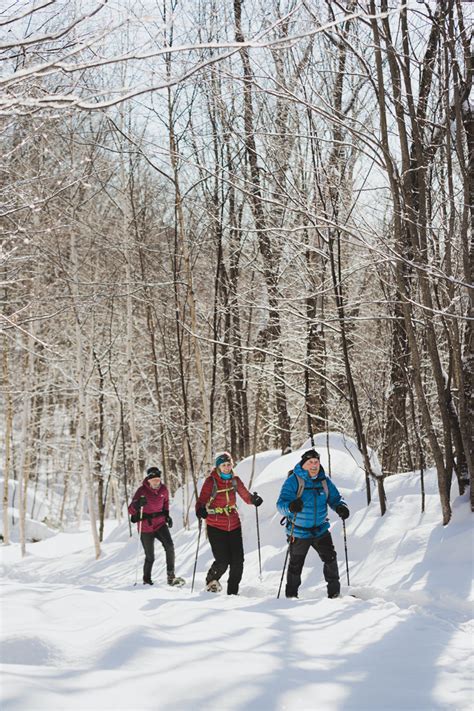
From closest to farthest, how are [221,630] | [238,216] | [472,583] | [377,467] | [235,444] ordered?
1. [221,630]
2. [472,583]
3. [377,467]
4. [238,216]
5. [235,444]

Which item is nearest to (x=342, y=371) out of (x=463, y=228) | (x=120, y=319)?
(x=463, y=228)

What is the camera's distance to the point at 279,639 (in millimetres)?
4477

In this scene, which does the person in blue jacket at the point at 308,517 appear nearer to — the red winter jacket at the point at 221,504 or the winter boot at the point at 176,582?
the red winter jacket at the point at 221,504

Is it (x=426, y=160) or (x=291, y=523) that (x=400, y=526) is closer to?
(x=291, y=523)

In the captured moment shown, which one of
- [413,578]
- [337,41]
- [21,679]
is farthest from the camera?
[337,41]

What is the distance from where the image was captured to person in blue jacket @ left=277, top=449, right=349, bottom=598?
22.4 ft

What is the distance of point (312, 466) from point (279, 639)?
2557 mm

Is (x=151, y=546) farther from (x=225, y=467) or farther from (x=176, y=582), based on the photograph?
(x=225, y=467)

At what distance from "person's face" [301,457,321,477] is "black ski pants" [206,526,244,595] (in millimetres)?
1240

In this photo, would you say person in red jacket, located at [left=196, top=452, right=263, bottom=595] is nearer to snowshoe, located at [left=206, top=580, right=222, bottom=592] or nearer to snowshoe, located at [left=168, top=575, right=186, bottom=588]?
snowshoe, located at [left=206, top=580, right=222, bottom=592]

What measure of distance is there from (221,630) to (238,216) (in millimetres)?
10530

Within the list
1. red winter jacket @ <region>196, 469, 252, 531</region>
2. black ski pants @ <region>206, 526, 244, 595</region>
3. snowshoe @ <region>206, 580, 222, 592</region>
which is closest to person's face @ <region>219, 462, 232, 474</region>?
red winter jacket @ <region>196, 469, 252, 531</region>

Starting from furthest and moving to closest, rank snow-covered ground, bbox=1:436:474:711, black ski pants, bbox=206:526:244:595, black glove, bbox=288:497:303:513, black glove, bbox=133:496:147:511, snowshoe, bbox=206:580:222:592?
black glove, bbox=133:496:147:511, snowshoe, bbox=206:580:222:592, black ski pants, bbox=206:526:244:595, black glove, bbox=288:497:303:513, snow-covered ground, bbox=1:436:474:711

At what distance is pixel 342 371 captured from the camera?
1305 cm
